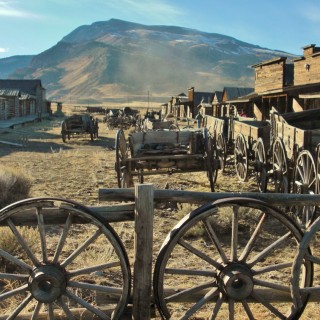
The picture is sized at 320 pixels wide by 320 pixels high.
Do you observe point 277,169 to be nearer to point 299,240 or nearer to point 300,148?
point 300,148

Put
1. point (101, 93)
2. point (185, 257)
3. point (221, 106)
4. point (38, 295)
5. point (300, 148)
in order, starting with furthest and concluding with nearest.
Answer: point (101, 93) < point (221, 106) < point (300, 148) < point (185, 257) < point (38, 295)

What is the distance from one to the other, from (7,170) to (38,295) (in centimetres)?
571

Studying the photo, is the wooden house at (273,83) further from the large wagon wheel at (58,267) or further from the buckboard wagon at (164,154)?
the large wagon wheel at (58,267)

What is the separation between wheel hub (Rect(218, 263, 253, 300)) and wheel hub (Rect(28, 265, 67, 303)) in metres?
1.14

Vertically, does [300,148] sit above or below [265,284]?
above

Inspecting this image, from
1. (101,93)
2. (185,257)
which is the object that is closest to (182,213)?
(185,257)

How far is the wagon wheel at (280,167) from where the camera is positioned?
6.85m

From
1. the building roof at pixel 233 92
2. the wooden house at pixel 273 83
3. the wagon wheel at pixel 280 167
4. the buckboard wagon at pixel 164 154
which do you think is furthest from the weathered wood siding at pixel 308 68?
the building roof at pixel 233 92

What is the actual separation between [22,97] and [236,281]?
43.4m

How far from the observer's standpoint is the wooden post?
2.98 meters

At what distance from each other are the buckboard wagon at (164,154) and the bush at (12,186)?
1.83 m

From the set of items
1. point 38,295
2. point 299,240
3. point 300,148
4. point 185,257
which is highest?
point 300,148

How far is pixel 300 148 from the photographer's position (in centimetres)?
637

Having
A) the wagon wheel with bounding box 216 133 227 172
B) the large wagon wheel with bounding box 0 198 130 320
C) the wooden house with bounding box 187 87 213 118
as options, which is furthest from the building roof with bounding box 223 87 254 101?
the large wagon wheel with bounding box 0 198 130 320
